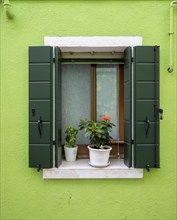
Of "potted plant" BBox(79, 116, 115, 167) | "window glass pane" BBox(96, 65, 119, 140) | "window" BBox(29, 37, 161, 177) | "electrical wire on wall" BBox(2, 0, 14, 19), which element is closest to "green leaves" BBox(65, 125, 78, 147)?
"potted plant" BBox(79, 116, 115, 167)

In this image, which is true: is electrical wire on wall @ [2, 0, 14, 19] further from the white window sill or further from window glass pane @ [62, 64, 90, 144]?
the white window sill

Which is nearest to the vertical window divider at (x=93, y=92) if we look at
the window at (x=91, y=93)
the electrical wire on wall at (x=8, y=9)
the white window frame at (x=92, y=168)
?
the window at (x=91, y=93)

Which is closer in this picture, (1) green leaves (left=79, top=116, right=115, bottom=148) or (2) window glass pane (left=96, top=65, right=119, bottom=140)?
(1) green leaves (left=79, top=116, right=115, bottom=148)

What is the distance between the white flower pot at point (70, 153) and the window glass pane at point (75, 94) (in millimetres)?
230

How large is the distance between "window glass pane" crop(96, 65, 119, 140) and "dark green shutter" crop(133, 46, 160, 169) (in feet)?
1.57

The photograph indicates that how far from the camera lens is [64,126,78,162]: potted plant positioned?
3055mm

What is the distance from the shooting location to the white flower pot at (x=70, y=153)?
3061 mm

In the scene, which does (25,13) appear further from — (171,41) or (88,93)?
(171,41)

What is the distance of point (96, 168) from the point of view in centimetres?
288

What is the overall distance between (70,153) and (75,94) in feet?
2.77

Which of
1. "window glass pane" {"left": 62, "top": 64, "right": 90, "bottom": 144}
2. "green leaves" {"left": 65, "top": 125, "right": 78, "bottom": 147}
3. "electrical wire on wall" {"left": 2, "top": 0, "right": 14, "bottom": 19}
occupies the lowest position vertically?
A: "green leaves" {"left": 65, "top": 125, "right": 78, "bottom": 147}

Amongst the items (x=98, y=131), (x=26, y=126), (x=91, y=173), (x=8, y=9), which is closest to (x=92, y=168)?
(x=91, y=173)

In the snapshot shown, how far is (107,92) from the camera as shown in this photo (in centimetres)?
322

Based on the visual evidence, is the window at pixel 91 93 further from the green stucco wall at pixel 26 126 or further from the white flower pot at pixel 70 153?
the green stucco wall at pixel 26 126
